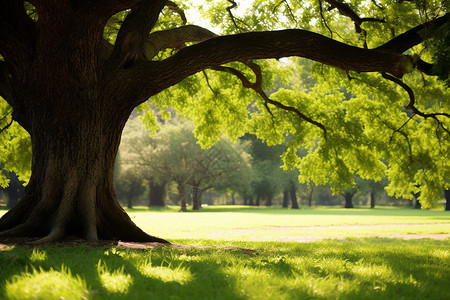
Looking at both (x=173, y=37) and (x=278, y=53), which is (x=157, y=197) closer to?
(x=173, y=37)

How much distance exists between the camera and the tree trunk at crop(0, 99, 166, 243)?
8.08 m

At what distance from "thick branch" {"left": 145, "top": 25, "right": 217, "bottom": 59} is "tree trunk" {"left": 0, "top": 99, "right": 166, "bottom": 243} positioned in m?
2.10

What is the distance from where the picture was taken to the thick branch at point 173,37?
32.1ft

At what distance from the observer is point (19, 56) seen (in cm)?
852

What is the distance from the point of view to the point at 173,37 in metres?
10.2

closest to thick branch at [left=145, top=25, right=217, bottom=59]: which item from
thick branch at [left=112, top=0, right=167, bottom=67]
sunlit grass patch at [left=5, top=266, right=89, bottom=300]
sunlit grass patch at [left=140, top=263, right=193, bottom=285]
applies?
thick branch at [left=112, top=0, right=167, bottom=67]

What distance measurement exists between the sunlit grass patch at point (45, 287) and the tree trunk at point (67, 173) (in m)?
4.03

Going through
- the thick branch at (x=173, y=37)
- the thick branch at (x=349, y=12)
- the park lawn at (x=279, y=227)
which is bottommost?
the park lawn at (x=279, y=227)

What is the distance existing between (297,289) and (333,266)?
6.05 feet

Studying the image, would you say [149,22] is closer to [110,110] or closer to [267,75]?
[110,110]

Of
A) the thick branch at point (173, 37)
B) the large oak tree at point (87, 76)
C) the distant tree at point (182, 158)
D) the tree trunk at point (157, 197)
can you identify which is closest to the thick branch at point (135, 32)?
the large oak tree at point (87, 76)

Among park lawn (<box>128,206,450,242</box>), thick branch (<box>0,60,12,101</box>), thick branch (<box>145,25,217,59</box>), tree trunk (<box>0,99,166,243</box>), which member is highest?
thick branch (<box>145,25,217,59</box>)

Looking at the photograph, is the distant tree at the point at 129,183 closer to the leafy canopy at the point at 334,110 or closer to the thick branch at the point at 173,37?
the leafy canopy at the point at 334,110

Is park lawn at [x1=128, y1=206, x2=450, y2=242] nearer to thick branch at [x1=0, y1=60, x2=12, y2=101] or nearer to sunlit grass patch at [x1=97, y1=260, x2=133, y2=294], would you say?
thick branch at [x1=0, y1=60, x2=12, y2=101]
